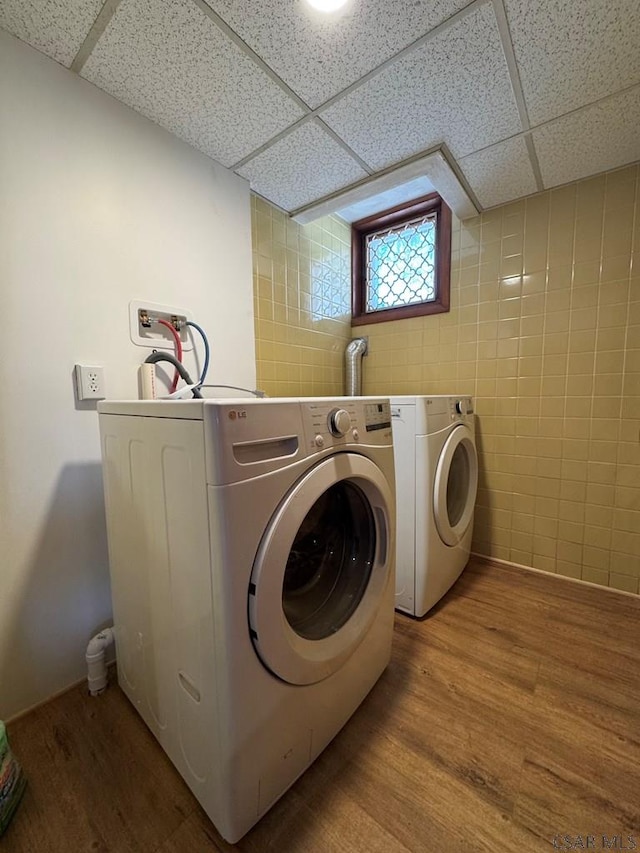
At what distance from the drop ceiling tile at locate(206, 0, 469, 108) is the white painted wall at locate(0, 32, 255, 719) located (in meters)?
0.53

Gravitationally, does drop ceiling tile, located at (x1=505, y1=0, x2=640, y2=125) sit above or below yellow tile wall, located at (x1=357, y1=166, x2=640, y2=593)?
above

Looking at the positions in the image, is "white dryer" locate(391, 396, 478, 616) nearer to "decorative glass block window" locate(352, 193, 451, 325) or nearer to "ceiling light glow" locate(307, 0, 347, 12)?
"decorative glass block window" locate(352, 193, 451, 325)

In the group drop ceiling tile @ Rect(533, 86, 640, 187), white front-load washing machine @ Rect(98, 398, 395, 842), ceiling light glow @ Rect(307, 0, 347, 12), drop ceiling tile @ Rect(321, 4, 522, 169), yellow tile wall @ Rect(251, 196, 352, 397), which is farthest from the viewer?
yellow tile wall @ Rect(251, 196, 352, 397)

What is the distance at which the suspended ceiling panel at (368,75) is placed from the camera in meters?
0.86

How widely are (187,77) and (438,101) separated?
0.82 m

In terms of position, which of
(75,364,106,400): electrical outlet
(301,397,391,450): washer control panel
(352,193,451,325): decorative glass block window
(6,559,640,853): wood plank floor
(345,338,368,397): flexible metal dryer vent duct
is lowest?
(6,559,640,853): wood plank floor

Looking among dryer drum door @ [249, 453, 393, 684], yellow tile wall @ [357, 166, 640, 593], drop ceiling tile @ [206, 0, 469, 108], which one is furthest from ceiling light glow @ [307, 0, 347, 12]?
yellow tile wall @ [357, 166, 640, 593]

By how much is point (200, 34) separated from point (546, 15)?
36.4 inches

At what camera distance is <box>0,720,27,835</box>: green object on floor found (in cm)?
70

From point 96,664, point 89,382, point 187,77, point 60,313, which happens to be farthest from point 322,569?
point 187,77

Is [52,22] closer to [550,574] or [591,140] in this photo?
[591,140]

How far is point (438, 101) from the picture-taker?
1.12 metres

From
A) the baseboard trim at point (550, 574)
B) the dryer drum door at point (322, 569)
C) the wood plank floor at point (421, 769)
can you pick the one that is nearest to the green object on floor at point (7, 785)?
the wood plank floor at point (421, 769)

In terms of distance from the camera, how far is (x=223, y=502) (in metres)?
0.55
